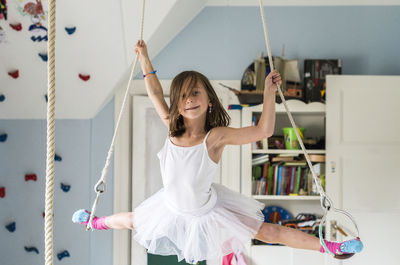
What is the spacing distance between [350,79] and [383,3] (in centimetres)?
86

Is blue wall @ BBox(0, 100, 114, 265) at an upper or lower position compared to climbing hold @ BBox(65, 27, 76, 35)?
lower

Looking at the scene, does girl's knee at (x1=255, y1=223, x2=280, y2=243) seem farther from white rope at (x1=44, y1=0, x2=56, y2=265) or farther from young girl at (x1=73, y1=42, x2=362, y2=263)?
white rope at (x1=44, y1=0, x2=56, y2=265)

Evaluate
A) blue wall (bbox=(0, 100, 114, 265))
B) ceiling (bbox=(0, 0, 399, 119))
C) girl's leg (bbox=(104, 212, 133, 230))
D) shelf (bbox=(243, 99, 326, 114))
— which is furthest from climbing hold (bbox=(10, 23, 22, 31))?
shelf (bbox=(243, 99, 326, 114))

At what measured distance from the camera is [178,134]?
5.94 feet

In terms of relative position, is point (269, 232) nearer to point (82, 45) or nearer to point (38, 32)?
point (82, 45)

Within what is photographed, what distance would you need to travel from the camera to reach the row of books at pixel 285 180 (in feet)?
10.5

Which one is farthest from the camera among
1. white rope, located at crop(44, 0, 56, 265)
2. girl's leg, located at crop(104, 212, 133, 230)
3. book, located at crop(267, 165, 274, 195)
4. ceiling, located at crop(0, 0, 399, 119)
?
book, located at crop(267, 165, 274, 195)

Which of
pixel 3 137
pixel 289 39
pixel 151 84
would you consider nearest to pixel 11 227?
pixel 3 137

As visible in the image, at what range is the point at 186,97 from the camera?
1.70 m

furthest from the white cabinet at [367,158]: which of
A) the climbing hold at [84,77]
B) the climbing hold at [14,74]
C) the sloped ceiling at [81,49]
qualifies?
the climbing hold at [14,74]

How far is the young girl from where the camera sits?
5.46ft

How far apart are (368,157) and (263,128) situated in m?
1.64

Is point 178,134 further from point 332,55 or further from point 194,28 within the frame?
point 332,55

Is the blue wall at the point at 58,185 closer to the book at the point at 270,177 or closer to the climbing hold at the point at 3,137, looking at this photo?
the climbing hold at the point at 3,137
